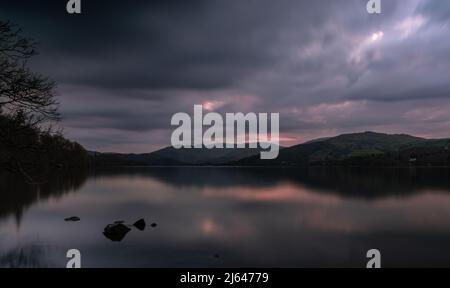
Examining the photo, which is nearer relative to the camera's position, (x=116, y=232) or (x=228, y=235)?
(x=116, y=232)

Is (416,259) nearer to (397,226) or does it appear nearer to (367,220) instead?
(397,226)

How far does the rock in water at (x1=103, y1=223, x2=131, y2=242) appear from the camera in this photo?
31044 mm

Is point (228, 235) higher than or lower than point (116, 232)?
lower

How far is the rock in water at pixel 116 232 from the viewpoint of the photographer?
102 feet

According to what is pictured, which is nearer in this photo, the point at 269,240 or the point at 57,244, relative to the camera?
the point at 57,244

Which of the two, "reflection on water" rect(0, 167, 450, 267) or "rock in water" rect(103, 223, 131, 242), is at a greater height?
"rock in water" rect(103, 223, 131, 242)

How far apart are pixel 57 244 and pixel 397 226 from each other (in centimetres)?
3661

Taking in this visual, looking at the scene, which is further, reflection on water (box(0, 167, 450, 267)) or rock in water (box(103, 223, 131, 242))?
rock in water (box(103, 223, 131, 242))

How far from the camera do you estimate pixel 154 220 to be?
42.7 metres

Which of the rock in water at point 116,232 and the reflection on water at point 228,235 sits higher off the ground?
the rock in water at point 116,232

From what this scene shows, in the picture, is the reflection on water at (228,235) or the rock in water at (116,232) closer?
the reflection on water at (228,235)

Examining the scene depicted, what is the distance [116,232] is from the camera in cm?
3189
